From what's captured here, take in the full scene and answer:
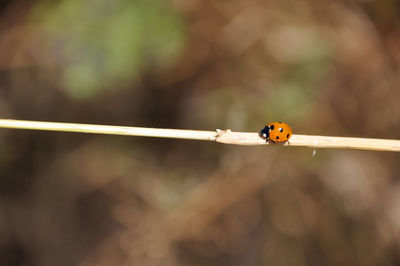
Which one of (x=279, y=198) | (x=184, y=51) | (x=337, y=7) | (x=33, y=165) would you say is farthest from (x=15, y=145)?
(x=337, y=7)

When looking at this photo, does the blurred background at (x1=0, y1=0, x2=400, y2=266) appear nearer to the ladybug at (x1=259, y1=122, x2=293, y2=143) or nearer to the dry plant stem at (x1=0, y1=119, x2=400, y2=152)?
Result: the ladybug at (x1=259, y1=122, x2=293, y2=143)

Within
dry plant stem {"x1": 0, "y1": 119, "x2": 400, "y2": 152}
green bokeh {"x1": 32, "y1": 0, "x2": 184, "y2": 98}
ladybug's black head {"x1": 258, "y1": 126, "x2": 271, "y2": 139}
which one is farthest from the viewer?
green bokeh {"x1": 32, "y1": 0, "x2": 184, "y2": 98}

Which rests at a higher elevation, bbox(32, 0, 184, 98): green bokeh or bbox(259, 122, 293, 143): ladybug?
bbox(32, 0, 184, 98): green bokeh

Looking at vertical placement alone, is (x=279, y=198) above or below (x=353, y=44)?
below

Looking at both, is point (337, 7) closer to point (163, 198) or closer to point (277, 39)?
point (277, 39)

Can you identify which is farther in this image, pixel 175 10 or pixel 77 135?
pixel 77 135

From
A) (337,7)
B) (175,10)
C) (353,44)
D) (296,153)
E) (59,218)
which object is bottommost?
(59,218)

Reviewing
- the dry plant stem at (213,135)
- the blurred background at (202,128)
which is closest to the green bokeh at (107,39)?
the blurred background at (202,128)

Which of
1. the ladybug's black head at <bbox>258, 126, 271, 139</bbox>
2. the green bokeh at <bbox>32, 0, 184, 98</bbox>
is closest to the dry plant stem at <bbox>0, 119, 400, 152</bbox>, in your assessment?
the ladybug's black head at <bbox>258, 126, 271, 139</bbox>

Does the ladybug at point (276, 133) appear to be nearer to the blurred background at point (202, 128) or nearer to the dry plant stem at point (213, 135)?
the dry plant stem at point (213, 135)
